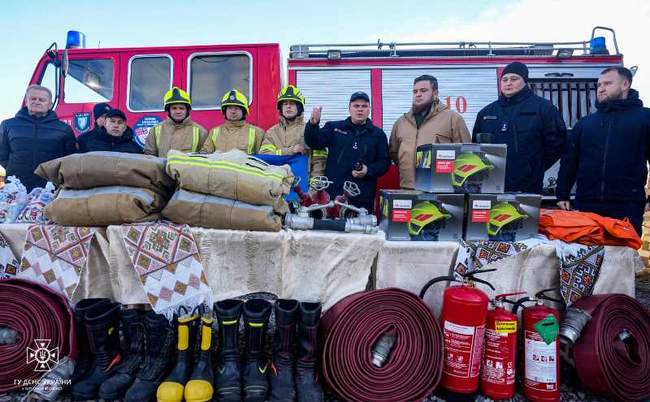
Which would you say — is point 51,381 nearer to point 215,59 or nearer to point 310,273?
point 310,273

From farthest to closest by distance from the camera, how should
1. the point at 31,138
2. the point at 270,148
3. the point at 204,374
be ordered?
the point at 31,138
the point at 270,148
the point at 204,374

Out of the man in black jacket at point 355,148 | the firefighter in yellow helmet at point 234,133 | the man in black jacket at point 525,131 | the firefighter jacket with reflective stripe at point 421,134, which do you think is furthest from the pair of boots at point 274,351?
the man in black jacket at point 525,131

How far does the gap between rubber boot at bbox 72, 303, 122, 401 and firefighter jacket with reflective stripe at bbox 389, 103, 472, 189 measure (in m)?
2.72

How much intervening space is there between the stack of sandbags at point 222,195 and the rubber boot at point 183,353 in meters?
0.60

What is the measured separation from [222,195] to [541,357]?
217 cm

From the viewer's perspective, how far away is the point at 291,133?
12.4 feet

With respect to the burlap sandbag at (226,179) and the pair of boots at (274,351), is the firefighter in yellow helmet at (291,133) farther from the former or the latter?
the pair of boots at (274,351)

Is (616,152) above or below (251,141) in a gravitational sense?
below

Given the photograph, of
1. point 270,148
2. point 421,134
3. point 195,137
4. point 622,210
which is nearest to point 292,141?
point 270,148

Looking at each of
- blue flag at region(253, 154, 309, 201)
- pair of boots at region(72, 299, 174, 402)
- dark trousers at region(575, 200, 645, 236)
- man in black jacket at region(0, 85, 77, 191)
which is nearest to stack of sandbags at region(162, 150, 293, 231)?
pair of boots at region(72, 299, 174, 402)

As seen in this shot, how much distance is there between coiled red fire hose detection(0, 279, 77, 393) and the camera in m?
2.10

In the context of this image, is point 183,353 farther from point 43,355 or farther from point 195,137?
point 195,137

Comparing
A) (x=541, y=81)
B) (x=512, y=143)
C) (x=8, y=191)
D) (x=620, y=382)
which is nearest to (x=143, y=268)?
(x=8, y=191)

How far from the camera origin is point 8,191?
266 cm
